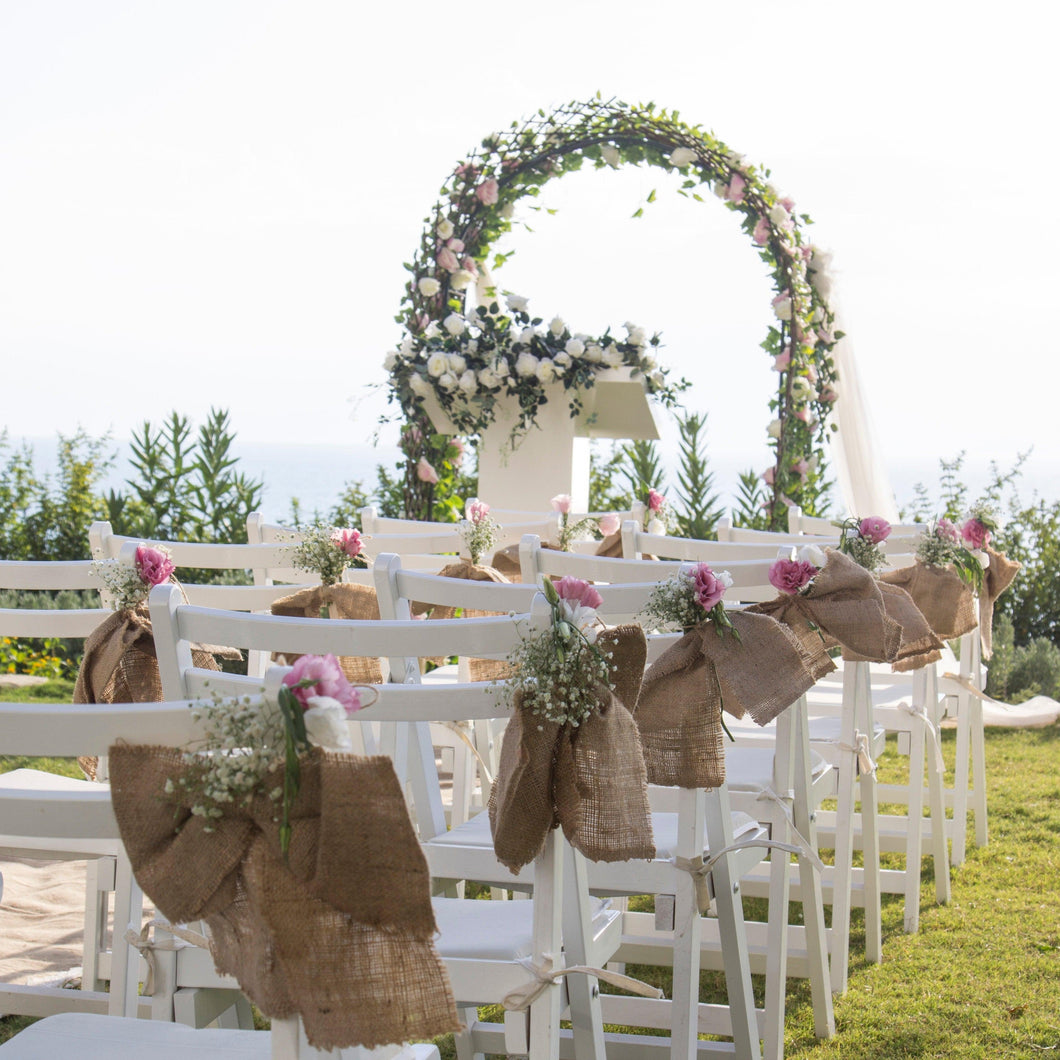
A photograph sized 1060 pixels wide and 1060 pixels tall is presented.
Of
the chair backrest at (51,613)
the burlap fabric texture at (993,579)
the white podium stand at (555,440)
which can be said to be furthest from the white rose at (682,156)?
the chair backrest at (51,613)

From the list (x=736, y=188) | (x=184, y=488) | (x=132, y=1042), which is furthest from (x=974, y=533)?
(x=184, y=488)

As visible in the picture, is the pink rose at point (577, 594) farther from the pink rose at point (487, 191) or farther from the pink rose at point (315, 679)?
the pink rose at point (487, 191)

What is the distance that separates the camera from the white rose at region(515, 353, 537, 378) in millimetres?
4793

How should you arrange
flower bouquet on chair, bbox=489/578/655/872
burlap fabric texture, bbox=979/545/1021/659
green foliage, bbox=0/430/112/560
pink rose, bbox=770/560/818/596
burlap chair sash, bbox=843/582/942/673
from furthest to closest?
green foliage, bbox=0/430/112/560, burlap fabric texture, bbox=979/545/1021/659, burlap chair sash, bbox=843/582/942/673, pink rose, bbox=770/560/818/596, flower bouquet on chair, bbox=489/578/655/872

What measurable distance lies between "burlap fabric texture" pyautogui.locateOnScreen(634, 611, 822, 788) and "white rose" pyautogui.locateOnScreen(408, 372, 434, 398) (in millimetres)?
3545

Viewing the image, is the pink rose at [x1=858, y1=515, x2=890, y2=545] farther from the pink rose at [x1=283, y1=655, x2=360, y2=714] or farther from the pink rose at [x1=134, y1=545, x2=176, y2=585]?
the pink rose at [x1=283, y1=655, x2=360, y2=714]

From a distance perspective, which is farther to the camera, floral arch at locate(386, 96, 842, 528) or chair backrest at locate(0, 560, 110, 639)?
floral arch at locate(386, 96, 842, 528)

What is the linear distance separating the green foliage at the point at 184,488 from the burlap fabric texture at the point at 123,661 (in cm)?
466

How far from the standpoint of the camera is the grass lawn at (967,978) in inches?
92.7

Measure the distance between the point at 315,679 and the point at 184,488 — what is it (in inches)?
240

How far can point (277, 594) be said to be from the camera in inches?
83.9

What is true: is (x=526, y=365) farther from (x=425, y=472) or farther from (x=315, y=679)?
(x=315, y=679)

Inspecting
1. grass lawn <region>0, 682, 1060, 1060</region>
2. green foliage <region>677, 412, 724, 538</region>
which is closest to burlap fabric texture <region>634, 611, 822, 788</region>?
grass lawn <region>0, 682, 1060, 1060</region>

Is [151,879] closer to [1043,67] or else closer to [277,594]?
[277,594]
